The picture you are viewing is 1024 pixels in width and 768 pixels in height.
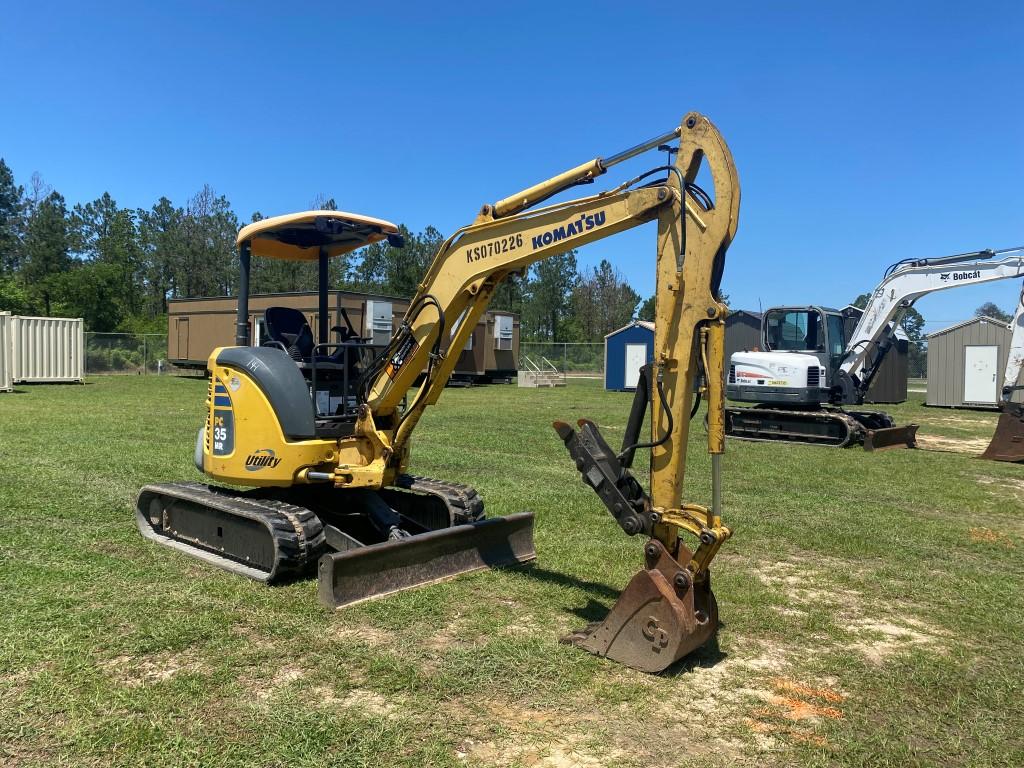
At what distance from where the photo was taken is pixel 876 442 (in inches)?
623

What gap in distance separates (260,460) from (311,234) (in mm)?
2140

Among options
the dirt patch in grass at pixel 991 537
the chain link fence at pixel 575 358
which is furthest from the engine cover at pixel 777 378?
the chain link fence at pixel 575 358

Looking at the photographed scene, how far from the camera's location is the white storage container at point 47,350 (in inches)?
1069

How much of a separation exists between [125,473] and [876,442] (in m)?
13.4

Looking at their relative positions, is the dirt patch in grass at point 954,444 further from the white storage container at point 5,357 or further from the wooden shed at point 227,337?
the white storage container at point 5,357

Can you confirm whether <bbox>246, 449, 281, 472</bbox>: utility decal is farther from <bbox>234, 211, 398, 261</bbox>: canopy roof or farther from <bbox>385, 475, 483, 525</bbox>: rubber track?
<bbox>234, 211, 398, 261</bbox>: canopy roof

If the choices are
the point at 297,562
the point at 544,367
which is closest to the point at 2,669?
the point at 297,562

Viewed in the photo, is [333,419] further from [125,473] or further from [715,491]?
[125,473]

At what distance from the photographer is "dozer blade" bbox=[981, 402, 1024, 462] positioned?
14344 millimetres

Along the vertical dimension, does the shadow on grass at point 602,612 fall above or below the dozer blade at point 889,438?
below

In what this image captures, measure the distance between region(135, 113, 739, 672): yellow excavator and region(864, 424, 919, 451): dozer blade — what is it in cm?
1084

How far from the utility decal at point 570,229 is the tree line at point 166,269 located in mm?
49783

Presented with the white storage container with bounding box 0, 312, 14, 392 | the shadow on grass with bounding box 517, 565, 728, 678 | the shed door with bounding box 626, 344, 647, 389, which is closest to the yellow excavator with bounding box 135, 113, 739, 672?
the shadow on grass with bounding box 517, 565, 728, 678

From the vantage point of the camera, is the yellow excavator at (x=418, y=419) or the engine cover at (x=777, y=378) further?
the engine cover at (x=777, y=378)
